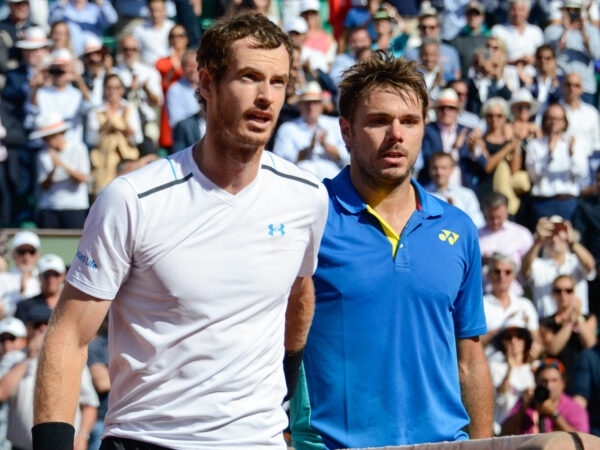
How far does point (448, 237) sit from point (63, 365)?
1763 mm

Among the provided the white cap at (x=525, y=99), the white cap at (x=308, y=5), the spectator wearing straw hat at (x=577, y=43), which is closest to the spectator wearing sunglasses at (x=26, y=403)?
the white cap at (x=525, y=99)

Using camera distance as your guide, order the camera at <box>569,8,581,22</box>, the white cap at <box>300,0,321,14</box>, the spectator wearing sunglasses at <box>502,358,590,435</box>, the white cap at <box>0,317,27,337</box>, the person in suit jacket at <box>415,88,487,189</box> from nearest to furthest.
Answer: the white cap at <box>0,317,27,337</box> < the spectator wearing sunglasses at <box>502,358,590,435</box> < the person in suit jacket at <box>415,88,487,189</box> < the white cap at <box>300,0,321,14</box> < the camera at <box>569,8,581,22</box>

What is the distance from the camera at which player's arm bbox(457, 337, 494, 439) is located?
4945 millimetres

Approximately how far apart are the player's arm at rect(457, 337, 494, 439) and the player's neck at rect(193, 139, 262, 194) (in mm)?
1479

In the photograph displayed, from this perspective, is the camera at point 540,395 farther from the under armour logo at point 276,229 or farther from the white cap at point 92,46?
the white cap at point 92,46

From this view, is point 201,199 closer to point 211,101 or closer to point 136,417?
point 211,101

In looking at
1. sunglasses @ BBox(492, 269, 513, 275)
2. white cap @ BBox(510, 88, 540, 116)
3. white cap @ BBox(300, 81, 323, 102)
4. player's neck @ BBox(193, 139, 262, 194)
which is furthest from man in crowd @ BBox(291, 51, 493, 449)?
white cap @ BBox(510, 88, 540, 116)

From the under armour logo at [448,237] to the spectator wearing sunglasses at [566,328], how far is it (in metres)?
6.52

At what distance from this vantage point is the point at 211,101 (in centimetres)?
383

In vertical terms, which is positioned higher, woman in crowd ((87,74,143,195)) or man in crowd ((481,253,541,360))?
woman in crowd ((87,74,143,195))

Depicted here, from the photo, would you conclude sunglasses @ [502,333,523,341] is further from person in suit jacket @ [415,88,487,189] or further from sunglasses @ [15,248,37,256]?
sunglasses @ [15,248,37,256]

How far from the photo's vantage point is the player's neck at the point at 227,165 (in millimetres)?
3807

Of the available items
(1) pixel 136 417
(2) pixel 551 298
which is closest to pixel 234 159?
(1) pixel 136 417

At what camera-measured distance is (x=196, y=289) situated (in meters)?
3.66
